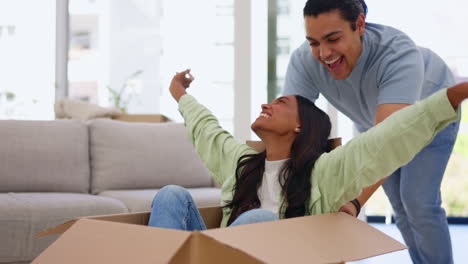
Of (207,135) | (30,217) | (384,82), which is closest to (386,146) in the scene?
(384,82)

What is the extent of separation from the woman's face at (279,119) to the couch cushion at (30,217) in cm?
109

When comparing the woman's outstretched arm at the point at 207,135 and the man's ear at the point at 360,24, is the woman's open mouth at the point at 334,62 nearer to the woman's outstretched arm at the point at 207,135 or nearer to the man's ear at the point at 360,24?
the man's ear at the point at 360,24

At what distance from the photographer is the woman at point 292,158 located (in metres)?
1.19

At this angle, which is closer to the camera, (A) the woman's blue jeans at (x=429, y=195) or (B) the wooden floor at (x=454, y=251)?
(A) the woman's blue jeans at (x=429, y=195)

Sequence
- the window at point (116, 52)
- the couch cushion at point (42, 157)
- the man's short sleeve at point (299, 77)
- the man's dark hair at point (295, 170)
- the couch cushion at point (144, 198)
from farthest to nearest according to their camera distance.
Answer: the window at point (116, 52), the couch cushion at point (42, 157), the couch cushion at point (144, 198), the man's short sleeve at point (299, 77), the man's dark hair at point (295, 170)

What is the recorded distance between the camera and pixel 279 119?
1.74 metres

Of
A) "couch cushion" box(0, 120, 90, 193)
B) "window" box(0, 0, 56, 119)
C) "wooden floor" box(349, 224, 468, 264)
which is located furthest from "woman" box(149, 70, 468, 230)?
"window" box(0, 0, 56, 119)

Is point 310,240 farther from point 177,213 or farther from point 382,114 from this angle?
point 382,114

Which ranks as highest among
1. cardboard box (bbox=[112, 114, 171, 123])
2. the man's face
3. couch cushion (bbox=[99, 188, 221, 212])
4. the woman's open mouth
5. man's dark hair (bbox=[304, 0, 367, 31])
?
man's dark hair (bbox=[304, 0, 367, 31])

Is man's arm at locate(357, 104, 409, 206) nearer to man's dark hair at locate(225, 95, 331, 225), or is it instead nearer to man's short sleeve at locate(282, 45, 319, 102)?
man's dark hair at locate(225, 95, 331, 225)

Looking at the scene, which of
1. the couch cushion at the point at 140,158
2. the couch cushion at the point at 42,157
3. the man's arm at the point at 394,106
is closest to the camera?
the man's arm at the point at 394,106

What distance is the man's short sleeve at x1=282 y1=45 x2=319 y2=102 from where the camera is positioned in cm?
199

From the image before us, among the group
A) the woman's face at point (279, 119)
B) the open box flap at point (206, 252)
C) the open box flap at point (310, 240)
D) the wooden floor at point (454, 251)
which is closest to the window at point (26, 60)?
the wooden floor at point (454, 251)

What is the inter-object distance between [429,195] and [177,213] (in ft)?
2.98
